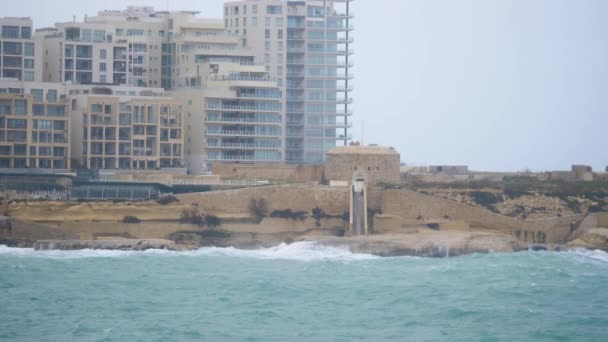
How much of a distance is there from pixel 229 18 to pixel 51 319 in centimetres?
6355

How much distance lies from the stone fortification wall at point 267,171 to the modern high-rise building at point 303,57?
806 inches

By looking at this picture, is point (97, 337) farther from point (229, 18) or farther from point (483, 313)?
point (229, 18)

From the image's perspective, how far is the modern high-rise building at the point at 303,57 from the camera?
111125mm

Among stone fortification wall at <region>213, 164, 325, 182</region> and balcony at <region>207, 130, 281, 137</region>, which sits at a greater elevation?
balcony at <region>207, 130, 281, 137</region>

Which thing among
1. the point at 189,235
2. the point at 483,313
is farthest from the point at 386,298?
the point at 189,235

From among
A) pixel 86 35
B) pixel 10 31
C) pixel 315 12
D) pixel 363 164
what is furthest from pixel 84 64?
pixel 363 164

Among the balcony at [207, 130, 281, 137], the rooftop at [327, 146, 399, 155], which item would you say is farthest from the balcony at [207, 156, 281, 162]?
the rooftop at [327, 146, 399, 155]

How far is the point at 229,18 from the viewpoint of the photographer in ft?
368

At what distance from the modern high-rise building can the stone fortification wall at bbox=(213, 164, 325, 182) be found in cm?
2046

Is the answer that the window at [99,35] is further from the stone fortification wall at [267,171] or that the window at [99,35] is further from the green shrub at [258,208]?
the green shrub at [258,208]

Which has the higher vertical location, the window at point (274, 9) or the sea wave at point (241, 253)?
the window at point (274, 9)

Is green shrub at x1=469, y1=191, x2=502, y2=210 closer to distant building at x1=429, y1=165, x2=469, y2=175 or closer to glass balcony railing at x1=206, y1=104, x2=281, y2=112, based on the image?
distant building at x1=429, y1=165, x2=469, y2=175

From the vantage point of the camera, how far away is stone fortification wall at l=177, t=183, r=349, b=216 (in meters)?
77.9

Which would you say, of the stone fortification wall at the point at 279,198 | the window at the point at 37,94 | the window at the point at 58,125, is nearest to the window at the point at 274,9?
the window at the point at 37,94
